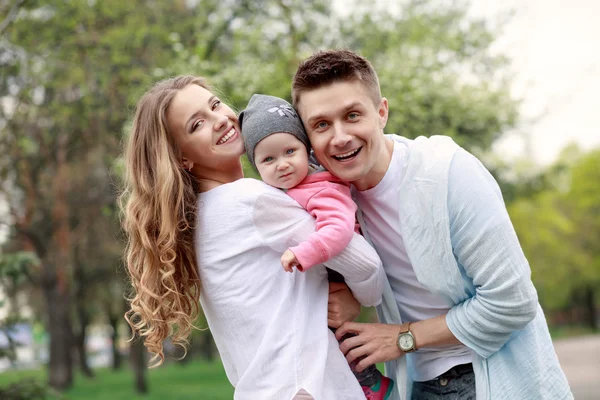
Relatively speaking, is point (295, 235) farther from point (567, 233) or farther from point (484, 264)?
point (567, 233)

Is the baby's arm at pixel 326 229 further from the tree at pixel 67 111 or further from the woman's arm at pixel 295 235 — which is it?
the tree at pixel 67 111

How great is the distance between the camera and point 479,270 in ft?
8.93

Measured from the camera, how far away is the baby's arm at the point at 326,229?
2637 millimetres

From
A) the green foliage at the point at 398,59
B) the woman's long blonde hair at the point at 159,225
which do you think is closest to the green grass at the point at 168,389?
the green foliage at the point at 398,59

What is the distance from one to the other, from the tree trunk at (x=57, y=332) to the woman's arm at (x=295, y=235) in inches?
809

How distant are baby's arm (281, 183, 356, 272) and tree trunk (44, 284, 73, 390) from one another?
2061 cm

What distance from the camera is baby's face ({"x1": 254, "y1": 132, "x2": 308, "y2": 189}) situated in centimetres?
286

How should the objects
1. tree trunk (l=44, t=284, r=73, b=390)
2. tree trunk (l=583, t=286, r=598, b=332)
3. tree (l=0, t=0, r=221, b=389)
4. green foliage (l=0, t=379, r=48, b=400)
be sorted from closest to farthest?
1. green foliage (l=0, t=379, r=48, b=400)
2. tree (l=0, t=0, r=221, b=389)
3. tree trunk (l=44, t=284, r=73, b=390)
4. tree trunk (l=583, t=286, r=598, b=332)

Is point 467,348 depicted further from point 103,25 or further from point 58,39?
point 103,25

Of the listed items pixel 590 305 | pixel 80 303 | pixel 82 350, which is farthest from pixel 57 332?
pixel 590 305

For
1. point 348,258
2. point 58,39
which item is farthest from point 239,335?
point 58,39

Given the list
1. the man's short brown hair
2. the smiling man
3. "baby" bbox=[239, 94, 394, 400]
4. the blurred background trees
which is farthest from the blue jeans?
the blurred background trees

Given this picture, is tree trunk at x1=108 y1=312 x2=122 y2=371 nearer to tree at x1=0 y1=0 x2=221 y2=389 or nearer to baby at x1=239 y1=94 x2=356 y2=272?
tree at x1=0 y1=0 x2=221 y2=389

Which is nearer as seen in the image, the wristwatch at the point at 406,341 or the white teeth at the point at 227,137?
the wristwatch at the point at 406,341
